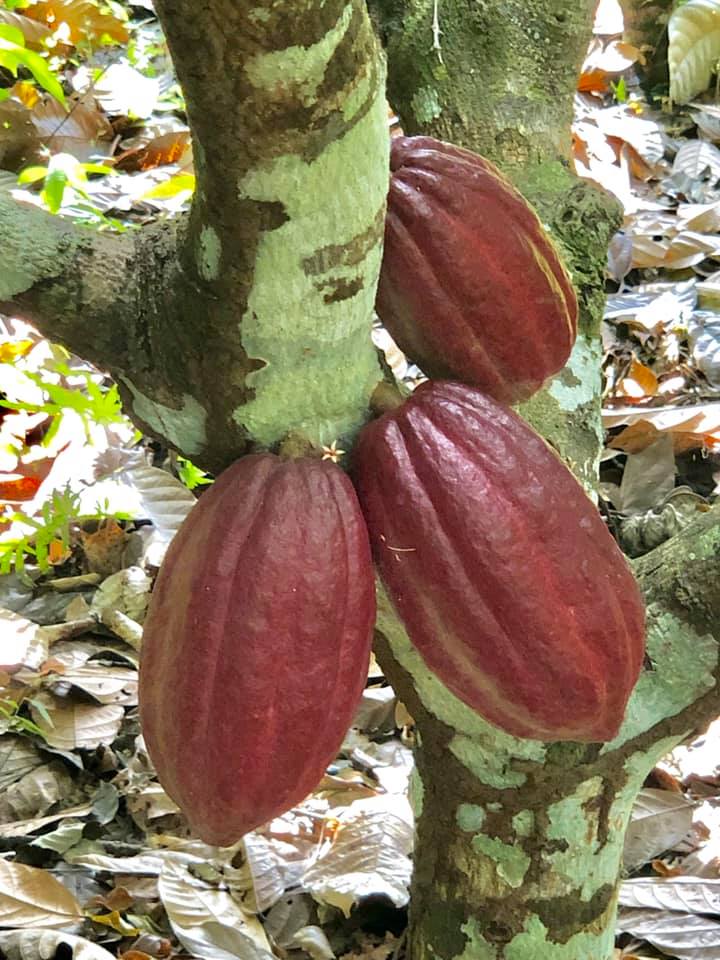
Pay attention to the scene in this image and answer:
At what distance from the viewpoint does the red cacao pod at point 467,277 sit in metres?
0.75

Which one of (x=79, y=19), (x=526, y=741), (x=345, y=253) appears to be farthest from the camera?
(x=79, y=19)

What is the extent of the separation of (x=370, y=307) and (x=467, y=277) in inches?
2.7

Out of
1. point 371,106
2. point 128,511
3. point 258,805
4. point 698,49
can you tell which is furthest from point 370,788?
point 698,49

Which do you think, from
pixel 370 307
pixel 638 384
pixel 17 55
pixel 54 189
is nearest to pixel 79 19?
Answer: pixel 54 189

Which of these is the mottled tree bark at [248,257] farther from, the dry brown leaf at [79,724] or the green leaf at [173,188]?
the green leaf at [173,188]

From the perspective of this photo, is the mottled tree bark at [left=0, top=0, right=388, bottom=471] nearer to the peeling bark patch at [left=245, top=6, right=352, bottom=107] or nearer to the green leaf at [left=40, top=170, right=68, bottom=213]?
the peeling bark patch at [left=245, top=6, right=352, bottom=107]

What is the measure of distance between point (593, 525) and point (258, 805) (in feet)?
0.90

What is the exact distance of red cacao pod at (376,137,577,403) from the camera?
0.75 metres

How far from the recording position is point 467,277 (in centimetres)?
75

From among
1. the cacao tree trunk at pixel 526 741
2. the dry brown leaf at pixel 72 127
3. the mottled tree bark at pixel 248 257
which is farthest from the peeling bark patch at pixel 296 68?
the dry brown leaf at pixel 72 127

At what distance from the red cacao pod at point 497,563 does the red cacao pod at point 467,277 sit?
0.17ft

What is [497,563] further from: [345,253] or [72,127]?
[72,127]

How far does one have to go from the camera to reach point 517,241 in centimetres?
77

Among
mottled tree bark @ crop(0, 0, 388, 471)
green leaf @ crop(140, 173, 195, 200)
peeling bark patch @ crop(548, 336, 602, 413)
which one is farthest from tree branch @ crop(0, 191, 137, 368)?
green leaf @ crop(140, 173, 195, 200)
